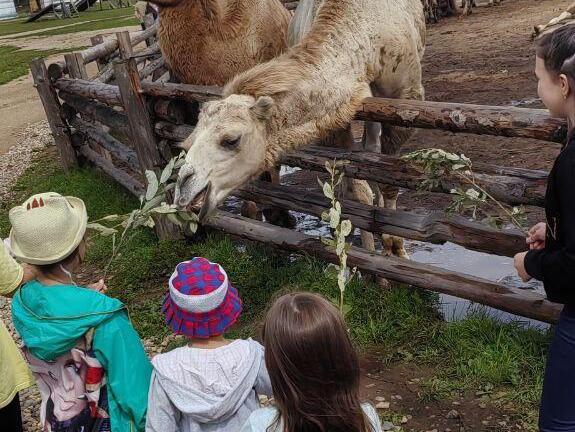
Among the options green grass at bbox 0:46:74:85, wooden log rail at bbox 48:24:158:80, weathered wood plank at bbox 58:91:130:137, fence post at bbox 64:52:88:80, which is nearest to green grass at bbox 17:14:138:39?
green grass at bbox 0:46:74:85

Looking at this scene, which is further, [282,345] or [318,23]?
[318,23]

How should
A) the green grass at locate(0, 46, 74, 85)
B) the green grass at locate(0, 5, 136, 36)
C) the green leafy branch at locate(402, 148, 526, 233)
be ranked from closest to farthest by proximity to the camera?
1. the green leafy branch at locate(402, 148, 526, 233)
2. the green grass at locate(0, 46, 74, 85)
3. the green grass at locate(0, 5, 136, 36)

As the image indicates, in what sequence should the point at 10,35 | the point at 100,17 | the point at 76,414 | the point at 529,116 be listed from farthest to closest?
the point at 100,17
the point at 10,35
the point at 529,116
the point at 76,414

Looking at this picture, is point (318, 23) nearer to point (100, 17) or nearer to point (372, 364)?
point (372, 364)

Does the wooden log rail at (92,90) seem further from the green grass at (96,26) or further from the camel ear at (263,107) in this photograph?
the green grass at (96,26)

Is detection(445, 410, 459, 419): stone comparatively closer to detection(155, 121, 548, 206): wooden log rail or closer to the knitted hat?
detection(155, 121, 548, 206): wooden log rail

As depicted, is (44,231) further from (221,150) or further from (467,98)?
(467,98)

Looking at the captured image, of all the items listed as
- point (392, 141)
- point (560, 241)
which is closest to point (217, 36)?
point (392, 141)

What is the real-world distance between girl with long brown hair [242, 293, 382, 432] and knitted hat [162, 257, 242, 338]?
19.9 inches

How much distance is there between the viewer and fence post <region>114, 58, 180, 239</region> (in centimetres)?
579

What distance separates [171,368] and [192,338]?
0.41ft

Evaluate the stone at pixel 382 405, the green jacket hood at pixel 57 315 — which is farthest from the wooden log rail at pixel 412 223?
the green jacket hood at pixel 57 315

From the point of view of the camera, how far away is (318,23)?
181 inches

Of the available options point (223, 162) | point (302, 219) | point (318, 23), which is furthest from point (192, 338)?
point (302, 219)
